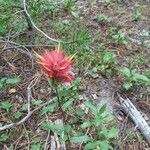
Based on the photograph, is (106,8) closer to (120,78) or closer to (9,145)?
(120,78)

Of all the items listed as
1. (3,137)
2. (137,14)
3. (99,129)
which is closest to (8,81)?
(3,137)

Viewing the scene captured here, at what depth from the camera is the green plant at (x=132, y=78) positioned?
306cm

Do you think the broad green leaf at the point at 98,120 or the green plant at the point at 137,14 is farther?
the green plant at the point at 137,14

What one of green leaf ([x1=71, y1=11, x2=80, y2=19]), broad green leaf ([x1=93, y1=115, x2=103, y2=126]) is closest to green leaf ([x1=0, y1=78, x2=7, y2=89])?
broad green leaf ([x1=93, y1=115, x2=103, y2=126])

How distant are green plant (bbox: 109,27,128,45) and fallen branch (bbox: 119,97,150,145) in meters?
0.94

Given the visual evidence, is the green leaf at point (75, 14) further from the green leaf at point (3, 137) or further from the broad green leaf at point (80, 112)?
the green leaf at point (3, 137)

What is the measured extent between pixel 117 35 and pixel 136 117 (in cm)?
124

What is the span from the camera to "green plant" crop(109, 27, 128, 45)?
374 centimetres

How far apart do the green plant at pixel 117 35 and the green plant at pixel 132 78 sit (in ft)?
2.09

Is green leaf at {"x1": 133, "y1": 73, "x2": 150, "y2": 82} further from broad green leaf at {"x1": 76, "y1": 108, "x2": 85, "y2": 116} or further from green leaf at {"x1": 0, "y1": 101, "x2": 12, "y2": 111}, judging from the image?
green leaf at {"x1": 0, "y1": 101, "x2": 12, "y2": 111}

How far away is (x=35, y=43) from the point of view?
3.52 m

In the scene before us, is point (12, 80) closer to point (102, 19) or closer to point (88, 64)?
point (88, 64)

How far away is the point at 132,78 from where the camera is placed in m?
3.09

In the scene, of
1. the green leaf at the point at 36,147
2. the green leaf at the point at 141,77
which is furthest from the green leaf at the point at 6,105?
the green leaf at the point at 141,77
